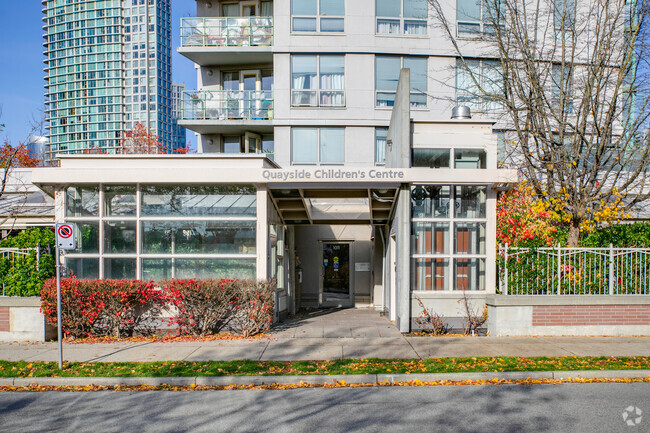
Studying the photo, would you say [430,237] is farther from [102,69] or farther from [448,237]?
[102,69]

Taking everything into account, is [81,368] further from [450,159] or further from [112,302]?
[450,159]

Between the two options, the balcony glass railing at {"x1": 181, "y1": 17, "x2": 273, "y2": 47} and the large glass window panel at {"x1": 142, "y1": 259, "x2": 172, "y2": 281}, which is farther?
the balcony glass railing at {"x1": 181, "y1": 17, "x2": 273, "y2": 47}

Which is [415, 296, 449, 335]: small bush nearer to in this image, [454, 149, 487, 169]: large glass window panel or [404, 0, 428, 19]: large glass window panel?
[454, 149, 487, 169]: large glass window panel

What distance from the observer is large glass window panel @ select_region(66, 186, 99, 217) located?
11.6 m

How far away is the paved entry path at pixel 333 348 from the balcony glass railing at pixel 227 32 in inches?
550

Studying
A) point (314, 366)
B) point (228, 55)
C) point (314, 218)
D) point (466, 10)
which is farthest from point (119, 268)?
point (466, 10)

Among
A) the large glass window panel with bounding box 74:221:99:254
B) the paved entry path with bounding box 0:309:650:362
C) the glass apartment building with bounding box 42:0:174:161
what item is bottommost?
the paved entry path with bounding box 0:309:650:362

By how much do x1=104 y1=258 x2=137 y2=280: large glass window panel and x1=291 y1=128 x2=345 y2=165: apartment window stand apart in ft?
31.7

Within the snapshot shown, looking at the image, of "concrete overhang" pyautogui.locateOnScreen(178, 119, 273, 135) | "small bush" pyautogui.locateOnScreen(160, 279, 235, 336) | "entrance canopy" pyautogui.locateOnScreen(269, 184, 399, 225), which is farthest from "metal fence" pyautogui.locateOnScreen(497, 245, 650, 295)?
→ "concrete overhang" pyautogui.locateOnScreen(178, 119, 273, 135)

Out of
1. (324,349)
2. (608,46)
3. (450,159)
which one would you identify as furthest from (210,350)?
(608,46)

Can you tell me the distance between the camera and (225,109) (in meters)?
20.6

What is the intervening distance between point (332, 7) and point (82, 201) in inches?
520

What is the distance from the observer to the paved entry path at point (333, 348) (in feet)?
29.7

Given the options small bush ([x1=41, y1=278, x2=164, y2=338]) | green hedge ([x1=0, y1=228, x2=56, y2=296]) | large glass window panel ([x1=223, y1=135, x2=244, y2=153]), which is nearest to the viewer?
small bush ([x1=41, y1=278, x2=164, y2=338])
